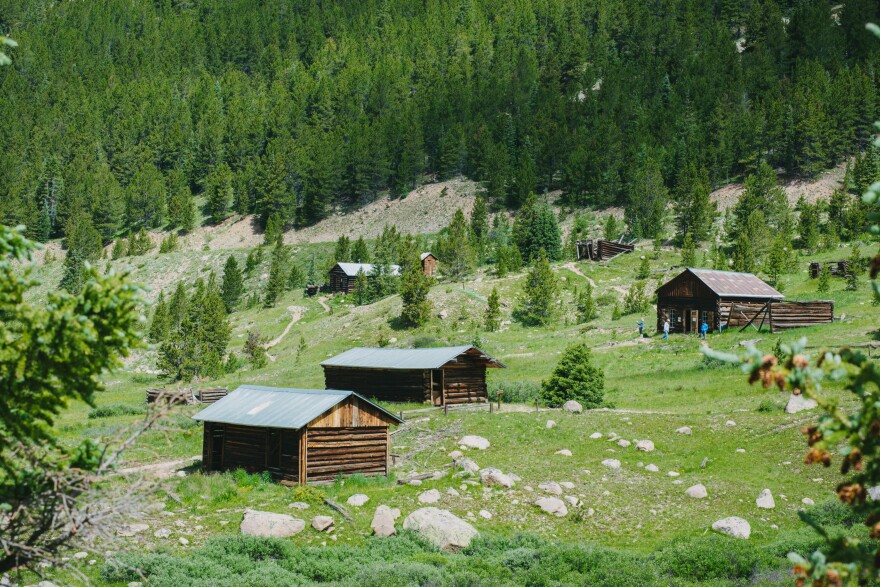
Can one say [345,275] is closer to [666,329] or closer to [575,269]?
[575,269]

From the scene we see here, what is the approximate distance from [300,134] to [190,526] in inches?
5393

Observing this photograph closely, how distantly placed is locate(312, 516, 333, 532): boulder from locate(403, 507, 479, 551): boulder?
2.41 meters

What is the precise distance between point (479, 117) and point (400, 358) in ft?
341

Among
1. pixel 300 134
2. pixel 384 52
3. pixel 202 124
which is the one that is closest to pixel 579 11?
pixel 384 52

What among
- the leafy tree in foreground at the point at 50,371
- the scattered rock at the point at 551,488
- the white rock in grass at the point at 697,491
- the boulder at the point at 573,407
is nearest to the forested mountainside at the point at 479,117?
the boulder at the point at 573,407

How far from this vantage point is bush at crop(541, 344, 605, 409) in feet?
126

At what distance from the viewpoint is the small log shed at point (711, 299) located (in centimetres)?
5175

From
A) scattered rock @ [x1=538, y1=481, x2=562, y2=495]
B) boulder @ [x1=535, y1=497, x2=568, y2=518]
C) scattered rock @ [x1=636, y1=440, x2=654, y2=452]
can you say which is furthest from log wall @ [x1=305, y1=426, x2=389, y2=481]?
scattered rock @ [x1=636, y1=440, x2=654, y2=452]

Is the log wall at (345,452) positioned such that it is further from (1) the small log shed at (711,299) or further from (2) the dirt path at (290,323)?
(2) the dirt path at (290,323)

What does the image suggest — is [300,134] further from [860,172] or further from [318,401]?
[318,401]

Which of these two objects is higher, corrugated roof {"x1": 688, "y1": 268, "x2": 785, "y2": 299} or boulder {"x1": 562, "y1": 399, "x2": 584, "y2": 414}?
corrugated roof {"x1": 688, "y1": 268, "x2": 785, "y2": 299}

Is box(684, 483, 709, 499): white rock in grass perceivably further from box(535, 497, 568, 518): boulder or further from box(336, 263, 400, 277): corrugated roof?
box(336, 263, 400, 277): corrugated roof

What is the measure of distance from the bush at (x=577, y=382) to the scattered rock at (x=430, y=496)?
1531 centimetres

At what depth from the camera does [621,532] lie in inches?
901
